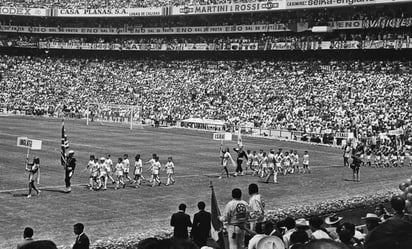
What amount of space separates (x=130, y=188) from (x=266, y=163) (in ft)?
26.7

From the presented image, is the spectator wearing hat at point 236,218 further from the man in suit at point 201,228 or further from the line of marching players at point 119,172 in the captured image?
the line of marching players at point 119,172

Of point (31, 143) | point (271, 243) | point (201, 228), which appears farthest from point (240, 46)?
point (271, 243)

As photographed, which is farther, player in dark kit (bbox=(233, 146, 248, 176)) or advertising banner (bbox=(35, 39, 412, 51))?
advertising banner (bbox=(35, 39, 412, 51))

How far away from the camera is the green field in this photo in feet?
63.9

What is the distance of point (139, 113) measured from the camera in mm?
71875

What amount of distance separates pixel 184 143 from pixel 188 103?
25077 mm

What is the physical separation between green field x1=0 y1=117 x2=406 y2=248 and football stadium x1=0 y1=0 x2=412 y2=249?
0.39 ft

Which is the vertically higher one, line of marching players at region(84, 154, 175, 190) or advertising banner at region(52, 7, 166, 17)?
advertising banner at region(52, 7, 166, 17)

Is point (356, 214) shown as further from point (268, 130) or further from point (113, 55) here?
point (113, 55)

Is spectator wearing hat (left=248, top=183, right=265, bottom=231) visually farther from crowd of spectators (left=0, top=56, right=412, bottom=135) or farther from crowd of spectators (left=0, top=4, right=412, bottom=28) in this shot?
crowd of spectators (left=0, top=4, right=412, bottom=28)

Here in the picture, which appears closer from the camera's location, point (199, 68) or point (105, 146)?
point (105, 146)

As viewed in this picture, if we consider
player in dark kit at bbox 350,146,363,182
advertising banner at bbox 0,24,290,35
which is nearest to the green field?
player in dark kit at bbox 350,146,363,182

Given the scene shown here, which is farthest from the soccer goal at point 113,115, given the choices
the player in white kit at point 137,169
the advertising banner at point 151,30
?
the player in white kit at point 137,169

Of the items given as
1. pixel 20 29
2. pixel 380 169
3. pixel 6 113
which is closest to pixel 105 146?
pixel 380 169
